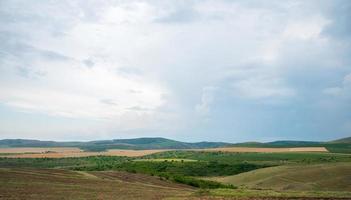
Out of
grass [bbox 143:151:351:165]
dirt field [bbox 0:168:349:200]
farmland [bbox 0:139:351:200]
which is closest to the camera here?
dirt field [bbox 0:168:349:200]

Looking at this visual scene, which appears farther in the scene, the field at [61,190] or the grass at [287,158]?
the grass at [287,158]

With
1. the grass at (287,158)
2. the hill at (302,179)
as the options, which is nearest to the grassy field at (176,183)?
the hill at (302,179)

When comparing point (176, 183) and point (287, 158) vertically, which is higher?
point (287, 158)

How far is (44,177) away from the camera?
5059 centimetres

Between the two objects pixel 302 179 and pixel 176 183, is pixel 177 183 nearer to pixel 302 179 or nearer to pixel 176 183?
pixel 176 183

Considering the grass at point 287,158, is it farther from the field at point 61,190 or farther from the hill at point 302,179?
the field at point 61,190

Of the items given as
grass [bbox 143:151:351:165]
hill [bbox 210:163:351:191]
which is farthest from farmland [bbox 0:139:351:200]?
grass [bbox 143:151:351:165]

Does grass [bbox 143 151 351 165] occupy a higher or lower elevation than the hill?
higher

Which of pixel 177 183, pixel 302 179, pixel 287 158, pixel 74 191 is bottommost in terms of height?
pixel 177 183

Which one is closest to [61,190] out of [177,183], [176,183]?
[176,183]

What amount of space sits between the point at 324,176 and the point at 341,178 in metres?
3.72

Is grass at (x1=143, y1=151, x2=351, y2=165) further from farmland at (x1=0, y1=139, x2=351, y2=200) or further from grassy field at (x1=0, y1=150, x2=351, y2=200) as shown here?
grassy field at (x1=0, y1=150, x2=351, y2=200)

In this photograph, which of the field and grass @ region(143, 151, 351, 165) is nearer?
the field

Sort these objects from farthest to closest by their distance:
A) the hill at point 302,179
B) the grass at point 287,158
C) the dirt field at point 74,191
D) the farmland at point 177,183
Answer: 1. the grass at point 287,158
2. the hill at point 302,179
3. the farmland at point 177,183
4. the dirt field at point 74,191
